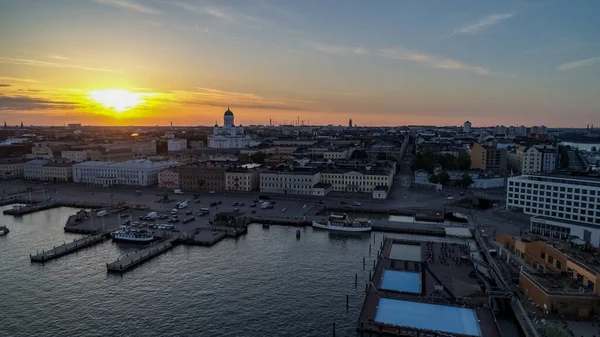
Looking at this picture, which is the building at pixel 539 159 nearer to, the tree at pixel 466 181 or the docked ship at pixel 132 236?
the tree at pixel 466 181

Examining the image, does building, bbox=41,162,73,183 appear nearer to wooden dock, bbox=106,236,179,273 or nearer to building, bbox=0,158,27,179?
building, bbox=0,158,27,179

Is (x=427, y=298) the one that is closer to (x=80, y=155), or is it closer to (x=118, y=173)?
(x=118, y=173)

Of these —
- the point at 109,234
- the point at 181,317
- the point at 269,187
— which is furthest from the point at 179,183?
the point at 181,317

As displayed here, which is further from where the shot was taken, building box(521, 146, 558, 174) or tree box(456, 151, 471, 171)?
tree box(456, 151, 471, 171)

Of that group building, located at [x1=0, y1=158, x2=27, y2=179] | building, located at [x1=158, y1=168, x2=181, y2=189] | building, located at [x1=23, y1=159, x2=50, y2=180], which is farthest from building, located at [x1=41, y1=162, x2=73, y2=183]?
building, located at [x1=158, y1=168, x2=181, y2=189]

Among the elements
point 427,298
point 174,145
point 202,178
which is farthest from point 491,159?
point 174,145

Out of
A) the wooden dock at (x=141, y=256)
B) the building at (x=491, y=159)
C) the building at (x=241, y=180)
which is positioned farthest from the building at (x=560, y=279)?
the building at (x=491, y=159)
